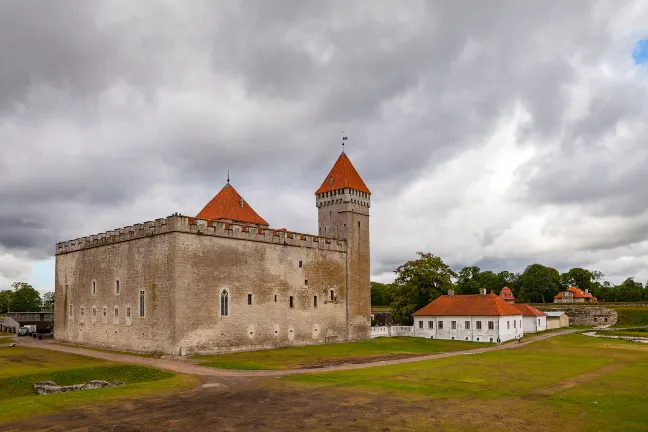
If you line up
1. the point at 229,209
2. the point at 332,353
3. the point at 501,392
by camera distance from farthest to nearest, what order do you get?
the point at 229,209 < the point at 332,353 < the point at 501,392

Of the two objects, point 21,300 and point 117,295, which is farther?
point 21,300

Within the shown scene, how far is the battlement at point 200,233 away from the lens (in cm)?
4100

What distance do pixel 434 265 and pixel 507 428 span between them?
5271 centimetres

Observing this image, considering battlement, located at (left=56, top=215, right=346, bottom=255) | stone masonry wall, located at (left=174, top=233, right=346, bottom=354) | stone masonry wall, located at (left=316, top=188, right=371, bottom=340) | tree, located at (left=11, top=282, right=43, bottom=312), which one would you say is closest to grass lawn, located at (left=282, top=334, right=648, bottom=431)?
stone masonry wall, located at (left=174, top=233, right=346, bottom=354)

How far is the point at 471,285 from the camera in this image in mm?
103938

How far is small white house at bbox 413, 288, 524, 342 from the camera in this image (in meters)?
56.4

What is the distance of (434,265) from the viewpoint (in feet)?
226

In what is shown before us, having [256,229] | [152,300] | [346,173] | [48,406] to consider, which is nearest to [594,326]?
[346,173]

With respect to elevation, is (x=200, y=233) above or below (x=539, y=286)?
above

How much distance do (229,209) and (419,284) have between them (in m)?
29.2

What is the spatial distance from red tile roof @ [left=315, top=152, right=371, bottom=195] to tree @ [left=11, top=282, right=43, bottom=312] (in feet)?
304

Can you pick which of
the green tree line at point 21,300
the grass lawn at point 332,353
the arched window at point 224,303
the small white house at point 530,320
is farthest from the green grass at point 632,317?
the green tree line at point 21,300

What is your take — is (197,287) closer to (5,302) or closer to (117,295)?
(117,295)

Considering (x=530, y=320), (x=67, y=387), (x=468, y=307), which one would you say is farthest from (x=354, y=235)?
(x=67, y=387)
